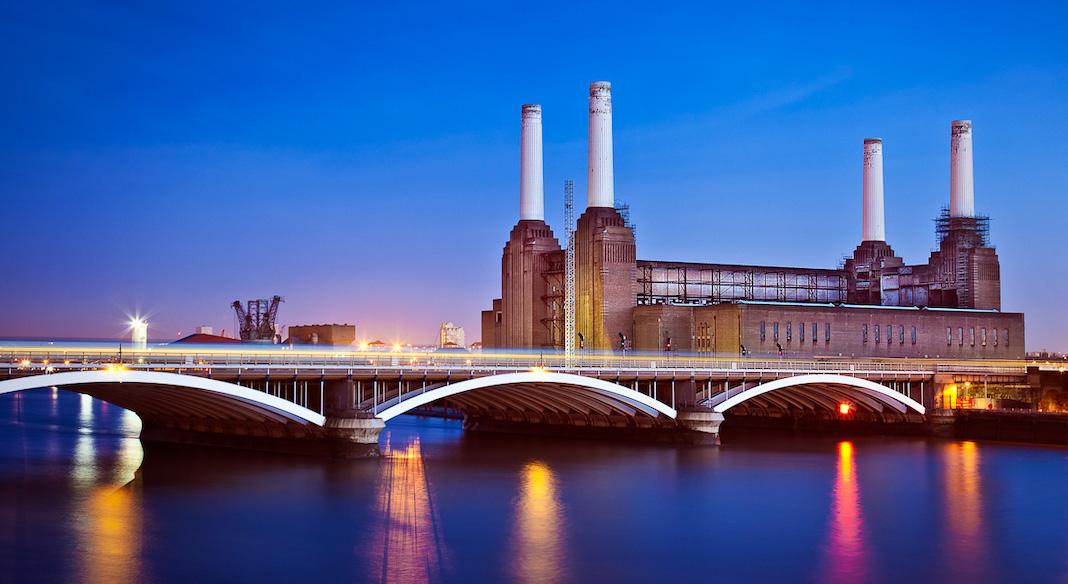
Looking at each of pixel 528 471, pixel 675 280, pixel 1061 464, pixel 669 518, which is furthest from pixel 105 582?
pixel 675 280

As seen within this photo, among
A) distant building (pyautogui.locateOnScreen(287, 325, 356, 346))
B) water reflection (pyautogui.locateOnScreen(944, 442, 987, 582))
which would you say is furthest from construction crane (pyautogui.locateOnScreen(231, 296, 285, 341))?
water reflection (pyautogui.locateOnScreen(944, 442, 987, 582))

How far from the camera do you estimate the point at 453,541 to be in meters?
40.8

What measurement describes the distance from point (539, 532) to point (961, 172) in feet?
260

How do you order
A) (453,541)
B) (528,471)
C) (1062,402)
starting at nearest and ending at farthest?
(453,541)
(528,471)
(1062,402)

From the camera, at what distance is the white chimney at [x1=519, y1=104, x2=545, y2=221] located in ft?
327

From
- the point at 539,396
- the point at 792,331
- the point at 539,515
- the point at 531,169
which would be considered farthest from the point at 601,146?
the point at 539,515

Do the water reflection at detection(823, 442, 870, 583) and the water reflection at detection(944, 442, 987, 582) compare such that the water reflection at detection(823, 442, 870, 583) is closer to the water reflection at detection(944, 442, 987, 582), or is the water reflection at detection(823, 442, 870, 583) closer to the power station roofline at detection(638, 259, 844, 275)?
the water reflection at detection(944, 442, 987, 582)

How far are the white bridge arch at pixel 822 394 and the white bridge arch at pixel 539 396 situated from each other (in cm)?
533

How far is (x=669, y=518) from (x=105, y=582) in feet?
70.7

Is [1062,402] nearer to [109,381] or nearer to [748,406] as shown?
[748,406]

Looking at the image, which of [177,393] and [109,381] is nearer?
[109,381]

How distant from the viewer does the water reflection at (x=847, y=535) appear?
37084 mm

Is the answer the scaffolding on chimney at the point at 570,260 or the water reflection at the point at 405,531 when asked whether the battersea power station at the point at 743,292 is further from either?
the water reflection at the point at 405,531

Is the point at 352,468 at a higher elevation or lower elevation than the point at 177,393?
lower
